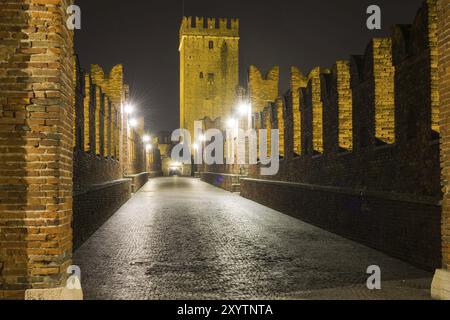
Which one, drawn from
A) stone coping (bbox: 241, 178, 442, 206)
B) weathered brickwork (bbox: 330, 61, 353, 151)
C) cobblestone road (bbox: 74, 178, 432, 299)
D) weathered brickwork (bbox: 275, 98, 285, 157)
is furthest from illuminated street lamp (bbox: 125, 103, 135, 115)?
weathered brickwork (bbox: 330, 61, 353, 151)

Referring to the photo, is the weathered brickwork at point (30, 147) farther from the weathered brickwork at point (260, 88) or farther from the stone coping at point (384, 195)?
the weathered brickwork at point (260, 88)

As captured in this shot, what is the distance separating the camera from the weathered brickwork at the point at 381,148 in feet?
26.0

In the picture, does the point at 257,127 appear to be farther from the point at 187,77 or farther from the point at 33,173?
the point at 187,77

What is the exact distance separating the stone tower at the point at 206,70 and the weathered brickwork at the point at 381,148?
53448 mm

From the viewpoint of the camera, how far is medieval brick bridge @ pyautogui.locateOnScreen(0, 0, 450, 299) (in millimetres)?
5289

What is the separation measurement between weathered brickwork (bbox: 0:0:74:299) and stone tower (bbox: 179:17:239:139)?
63.0m

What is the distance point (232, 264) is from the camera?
7980 mm

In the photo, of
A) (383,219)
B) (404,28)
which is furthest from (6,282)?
(404,28)

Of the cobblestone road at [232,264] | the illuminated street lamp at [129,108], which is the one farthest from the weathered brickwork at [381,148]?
the illuminated street lamp at [129,108]

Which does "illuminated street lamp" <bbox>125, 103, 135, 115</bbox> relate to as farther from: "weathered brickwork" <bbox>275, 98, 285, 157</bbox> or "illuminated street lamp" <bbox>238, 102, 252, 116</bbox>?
"weathered brickwork" <bbox>275, 98, 285, 157</bbox>

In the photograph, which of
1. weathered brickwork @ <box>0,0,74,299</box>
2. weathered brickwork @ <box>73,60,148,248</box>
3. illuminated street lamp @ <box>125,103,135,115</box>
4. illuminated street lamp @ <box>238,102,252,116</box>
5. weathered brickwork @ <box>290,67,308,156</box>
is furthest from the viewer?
illuminated street lamp @ <box>125,103,135,115</box>

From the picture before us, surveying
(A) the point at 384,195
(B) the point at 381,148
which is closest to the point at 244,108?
(B) the point at 381,148
